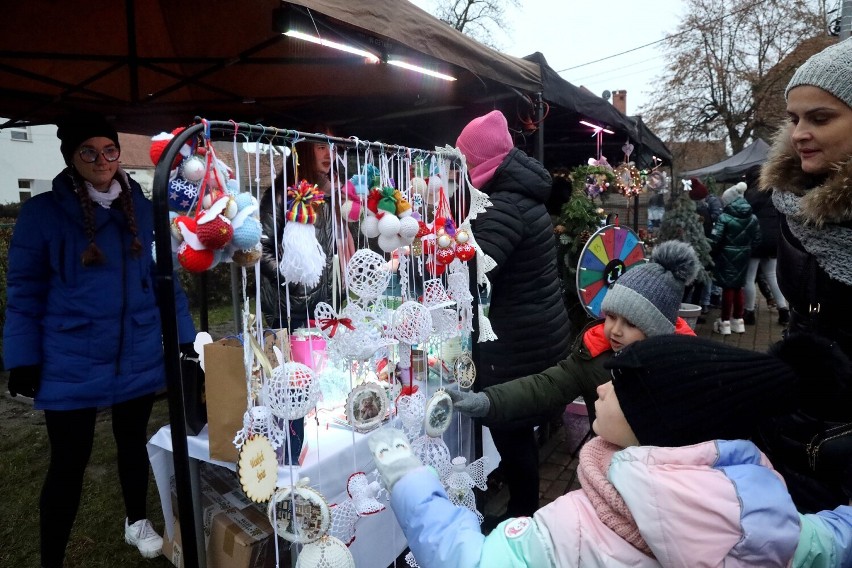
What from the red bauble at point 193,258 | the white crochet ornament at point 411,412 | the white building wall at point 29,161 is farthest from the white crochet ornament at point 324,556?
the white building wall at point 29,161

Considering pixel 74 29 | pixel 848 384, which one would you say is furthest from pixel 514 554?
pixel 74 29

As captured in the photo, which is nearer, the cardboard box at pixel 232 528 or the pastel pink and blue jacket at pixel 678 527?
the pastel pink and blue jacket at pixel 678 527

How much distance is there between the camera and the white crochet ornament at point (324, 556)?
1.23 meters

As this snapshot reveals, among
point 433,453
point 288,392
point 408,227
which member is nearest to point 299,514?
point 288,392

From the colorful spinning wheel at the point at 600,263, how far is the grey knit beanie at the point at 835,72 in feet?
6.13

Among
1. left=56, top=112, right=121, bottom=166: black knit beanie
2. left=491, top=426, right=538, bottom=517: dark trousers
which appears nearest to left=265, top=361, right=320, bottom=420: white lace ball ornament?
left=491, top=426, right=538, bottom=517: dark trousers

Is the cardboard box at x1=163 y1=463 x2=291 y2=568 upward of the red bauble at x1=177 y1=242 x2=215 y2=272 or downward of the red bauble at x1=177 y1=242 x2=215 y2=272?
downward

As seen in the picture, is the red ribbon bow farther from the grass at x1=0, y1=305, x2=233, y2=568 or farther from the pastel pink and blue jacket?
the grass at x1=0, y1=305, x2=233, y2=568

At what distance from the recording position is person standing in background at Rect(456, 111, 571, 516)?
6.72ft

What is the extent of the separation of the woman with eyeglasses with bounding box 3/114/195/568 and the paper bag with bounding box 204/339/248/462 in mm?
720

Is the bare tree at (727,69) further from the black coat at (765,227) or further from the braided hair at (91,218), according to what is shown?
the braided hair at (91,218)

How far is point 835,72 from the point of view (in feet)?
3.59

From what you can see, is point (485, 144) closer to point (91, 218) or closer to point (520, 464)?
point (520, 464)

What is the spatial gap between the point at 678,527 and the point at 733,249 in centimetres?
584
